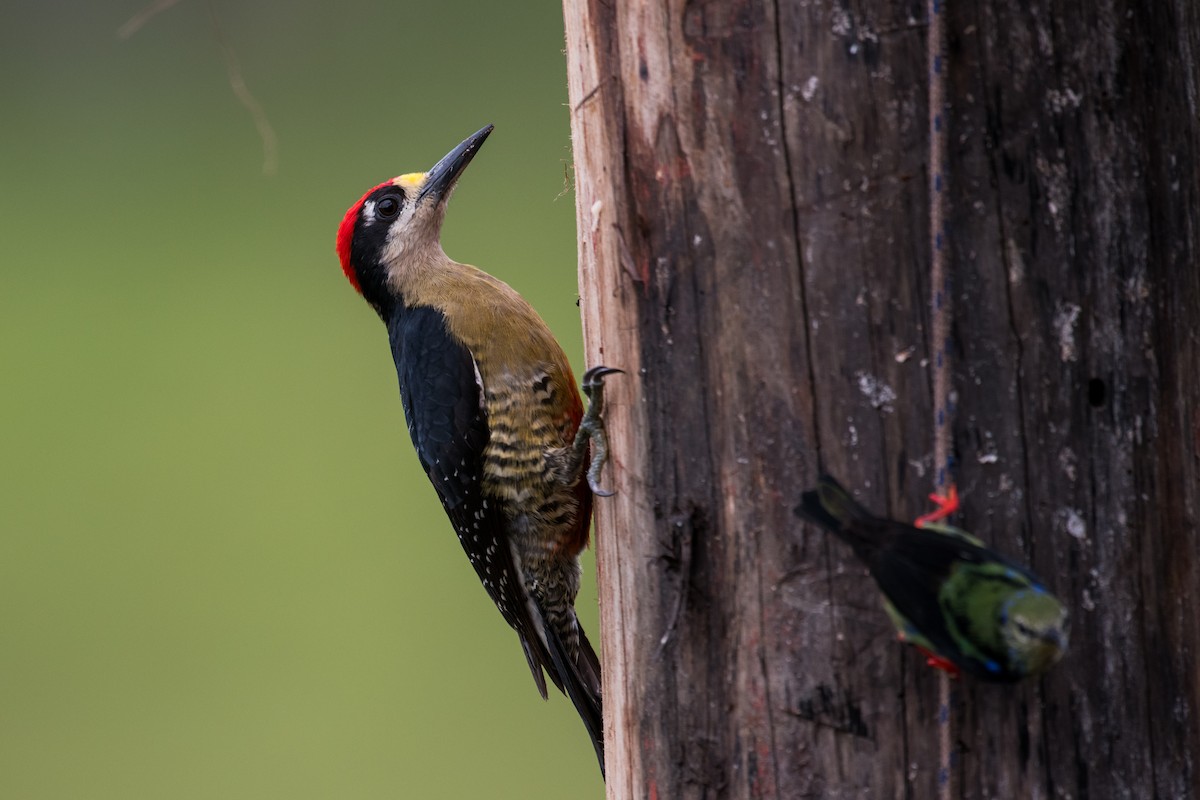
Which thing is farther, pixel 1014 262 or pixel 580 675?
pixel 580 675

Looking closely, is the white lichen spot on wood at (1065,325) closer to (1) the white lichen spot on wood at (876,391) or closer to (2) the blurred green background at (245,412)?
(1) the white lichen spot on wood at (876,391)

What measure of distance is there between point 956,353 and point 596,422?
0.91 m

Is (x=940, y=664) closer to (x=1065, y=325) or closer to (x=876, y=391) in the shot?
(x=876, y=391)

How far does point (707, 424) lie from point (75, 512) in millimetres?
7039

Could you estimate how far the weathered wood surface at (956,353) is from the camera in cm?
178

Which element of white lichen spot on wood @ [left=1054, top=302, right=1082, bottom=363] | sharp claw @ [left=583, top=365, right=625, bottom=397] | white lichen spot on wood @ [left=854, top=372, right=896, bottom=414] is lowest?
white lichen spot on wood @ [left=854, top=372, right=896, bottom=414]

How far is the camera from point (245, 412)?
336 inches

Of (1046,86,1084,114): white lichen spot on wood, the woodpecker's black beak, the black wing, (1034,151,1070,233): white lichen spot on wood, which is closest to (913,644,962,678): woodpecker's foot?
(1034,151,1070,233): white lichen spot on wood

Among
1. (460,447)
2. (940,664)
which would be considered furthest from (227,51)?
(940,664)

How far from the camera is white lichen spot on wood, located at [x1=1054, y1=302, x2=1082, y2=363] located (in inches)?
70.3

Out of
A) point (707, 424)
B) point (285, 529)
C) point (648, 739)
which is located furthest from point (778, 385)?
point (285, 529)

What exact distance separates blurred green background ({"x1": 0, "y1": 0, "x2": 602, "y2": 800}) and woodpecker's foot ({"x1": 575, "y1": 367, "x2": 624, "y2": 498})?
3527 mm

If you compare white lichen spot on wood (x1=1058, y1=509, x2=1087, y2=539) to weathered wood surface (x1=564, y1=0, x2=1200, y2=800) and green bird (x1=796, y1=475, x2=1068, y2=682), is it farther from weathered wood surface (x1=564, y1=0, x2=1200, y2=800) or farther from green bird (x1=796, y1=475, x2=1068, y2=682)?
green bird (x1=796, y1=475, x2=1068, y2=682)

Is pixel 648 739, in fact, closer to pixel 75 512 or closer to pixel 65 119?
pixel 75 512
